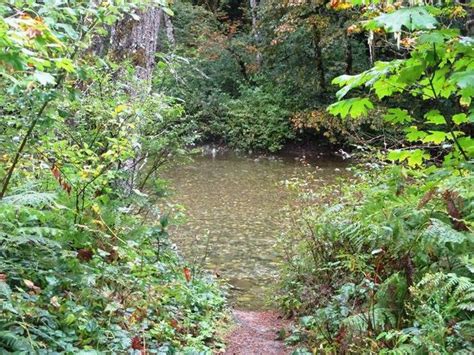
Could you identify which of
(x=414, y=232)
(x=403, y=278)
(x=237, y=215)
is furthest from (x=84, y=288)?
(x=237, y=215)

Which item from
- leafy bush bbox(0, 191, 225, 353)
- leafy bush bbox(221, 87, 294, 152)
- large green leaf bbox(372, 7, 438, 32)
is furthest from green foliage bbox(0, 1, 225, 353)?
leafy bush bbox(221, 87, 294, 152)

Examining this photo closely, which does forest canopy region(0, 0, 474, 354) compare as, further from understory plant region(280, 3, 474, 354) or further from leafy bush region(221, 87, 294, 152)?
leafy bush region(221, 87, 294, 152)

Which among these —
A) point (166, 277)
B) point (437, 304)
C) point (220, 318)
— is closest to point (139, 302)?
point (166, 277)

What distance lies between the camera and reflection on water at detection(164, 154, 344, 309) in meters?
6.99

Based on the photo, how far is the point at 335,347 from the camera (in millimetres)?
3619

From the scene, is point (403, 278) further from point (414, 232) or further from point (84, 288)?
point (84, 288)

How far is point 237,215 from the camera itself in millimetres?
10188

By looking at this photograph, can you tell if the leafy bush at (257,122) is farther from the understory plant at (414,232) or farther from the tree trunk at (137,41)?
the understory plant at (414,232)

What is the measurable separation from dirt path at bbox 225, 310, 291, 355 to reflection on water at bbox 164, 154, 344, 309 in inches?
20.0

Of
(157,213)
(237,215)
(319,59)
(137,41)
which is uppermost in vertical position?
(137,41)

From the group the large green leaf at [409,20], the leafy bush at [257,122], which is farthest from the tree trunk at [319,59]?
the large green leaf at [409,20]

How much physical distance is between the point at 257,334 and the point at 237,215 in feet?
17.8

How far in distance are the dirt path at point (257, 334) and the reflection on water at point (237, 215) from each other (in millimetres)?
508

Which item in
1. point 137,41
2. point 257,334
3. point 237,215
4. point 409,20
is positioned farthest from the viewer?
point 237,215
